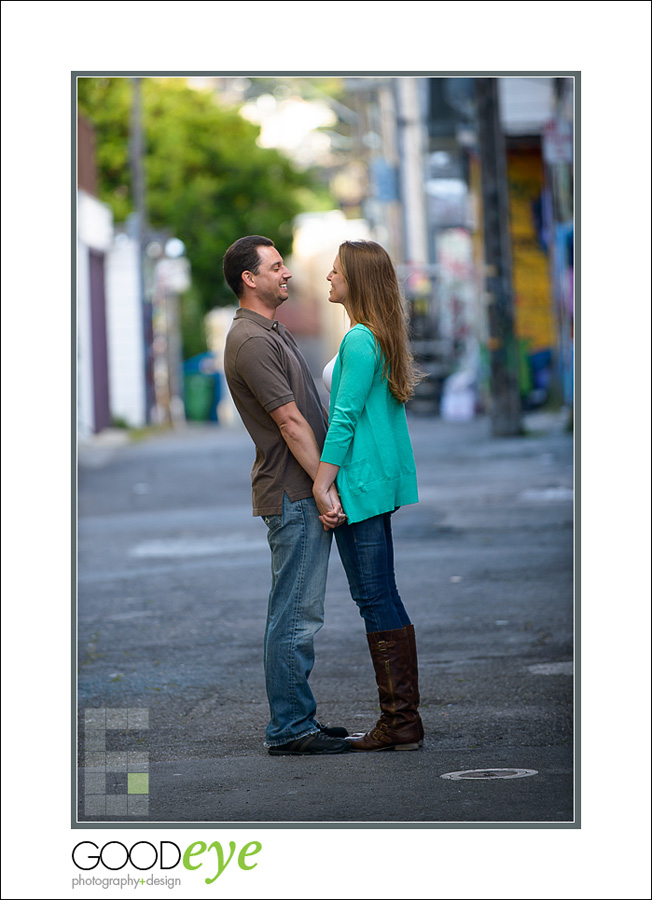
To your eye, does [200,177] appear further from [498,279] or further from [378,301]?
[378,301]

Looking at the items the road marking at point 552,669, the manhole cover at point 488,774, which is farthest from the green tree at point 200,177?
the manhole cover at point 488,774

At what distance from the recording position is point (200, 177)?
3794cm

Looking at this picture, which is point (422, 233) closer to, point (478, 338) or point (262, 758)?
point (478, 338)

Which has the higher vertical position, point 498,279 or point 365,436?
point 498,279

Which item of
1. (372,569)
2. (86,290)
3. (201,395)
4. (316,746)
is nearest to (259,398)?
(372,569)

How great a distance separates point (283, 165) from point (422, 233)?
18.3 feet

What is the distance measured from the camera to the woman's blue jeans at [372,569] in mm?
4656

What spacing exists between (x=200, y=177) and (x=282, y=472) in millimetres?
34260

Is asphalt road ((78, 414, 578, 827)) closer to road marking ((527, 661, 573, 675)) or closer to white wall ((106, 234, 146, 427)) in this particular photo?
road marking ((527, 661, 573, 675))

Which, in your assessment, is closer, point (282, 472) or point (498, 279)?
point (282, 472)

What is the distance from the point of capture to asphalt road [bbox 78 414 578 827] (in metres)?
4.27

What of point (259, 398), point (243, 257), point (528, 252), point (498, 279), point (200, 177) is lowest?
point (259, 398)

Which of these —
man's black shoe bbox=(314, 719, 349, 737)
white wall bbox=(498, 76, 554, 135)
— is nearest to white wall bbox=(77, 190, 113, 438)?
white wall bbox=(498, 76, 554, 135)

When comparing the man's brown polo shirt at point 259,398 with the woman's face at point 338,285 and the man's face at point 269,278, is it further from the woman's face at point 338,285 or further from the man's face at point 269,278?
Result: the woman's face at point 338,285
